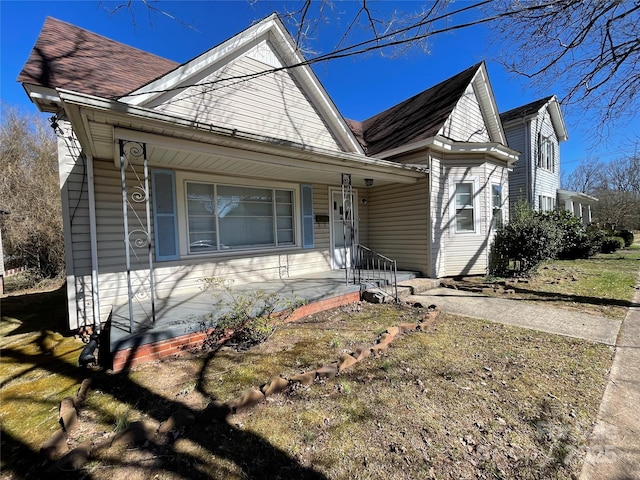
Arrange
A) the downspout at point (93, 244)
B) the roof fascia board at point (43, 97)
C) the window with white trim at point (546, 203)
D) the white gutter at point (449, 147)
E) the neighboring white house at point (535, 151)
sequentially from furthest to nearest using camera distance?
the window with white trim at point (546, 203) → the neighboring white house at point (535, 151) → the white gutter at point (449, 147) → the downspout at point (93, 244) → the roof fascia board at point (43, 97)

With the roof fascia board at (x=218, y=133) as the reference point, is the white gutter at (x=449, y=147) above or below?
above

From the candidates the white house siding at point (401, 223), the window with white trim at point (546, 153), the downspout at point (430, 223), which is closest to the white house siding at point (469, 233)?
the downspout at point (430, 223)

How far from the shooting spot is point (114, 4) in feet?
13.6

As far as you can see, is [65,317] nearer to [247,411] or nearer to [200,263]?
[200,263]

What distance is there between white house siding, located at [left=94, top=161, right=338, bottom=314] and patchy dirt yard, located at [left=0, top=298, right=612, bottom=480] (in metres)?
1.49

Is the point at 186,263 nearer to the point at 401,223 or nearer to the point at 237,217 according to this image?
the point at 237,217

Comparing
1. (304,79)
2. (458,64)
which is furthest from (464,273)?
(304,79)

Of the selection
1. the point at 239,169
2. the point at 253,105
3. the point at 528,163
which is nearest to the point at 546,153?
the point at 528,163

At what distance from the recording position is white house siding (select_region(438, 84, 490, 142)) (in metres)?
8.49

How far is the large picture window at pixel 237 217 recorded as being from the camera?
614cm

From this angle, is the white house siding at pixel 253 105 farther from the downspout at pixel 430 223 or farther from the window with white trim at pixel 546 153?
the window with white trim at pixel 546 153

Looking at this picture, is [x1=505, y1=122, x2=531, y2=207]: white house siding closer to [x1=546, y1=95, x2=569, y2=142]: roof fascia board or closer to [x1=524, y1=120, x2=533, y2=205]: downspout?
[x1=524, y1=120, x2=533, y2=205]: downspout

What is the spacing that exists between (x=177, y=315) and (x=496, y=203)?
9340 mm

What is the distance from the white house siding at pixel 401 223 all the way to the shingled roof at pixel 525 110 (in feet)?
38.6
